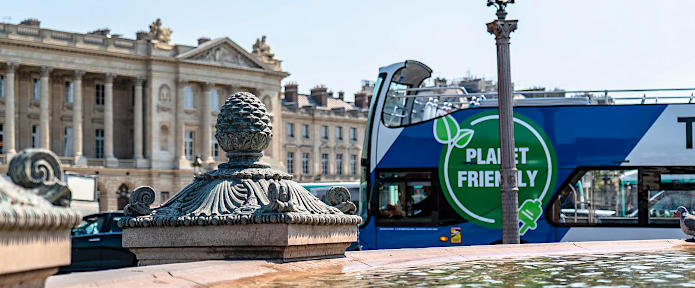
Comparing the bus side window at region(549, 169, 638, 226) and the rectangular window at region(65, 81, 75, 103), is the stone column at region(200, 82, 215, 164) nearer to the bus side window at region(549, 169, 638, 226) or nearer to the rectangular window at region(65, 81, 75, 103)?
the rectangular window at region(65, 81, 75, 103)

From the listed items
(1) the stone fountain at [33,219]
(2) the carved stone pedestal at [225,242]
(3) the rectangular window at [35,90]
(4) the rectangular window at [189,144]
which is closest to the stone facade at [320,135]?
(4) the rectangular window at [189,144]

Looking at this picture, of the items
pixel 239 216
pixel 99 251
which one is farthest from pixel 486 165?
pixel 239 216

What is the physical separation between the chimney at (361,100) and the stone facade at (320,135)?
15 centimetres

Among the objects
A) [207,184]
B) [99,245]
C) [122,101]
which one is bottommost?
[99,245]

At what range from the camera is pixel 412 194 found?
58.7 ft

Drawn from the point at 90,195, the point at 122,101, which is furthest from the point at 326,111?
the point at 90,195

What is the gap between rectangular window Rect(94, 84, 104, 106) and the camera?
77.6m

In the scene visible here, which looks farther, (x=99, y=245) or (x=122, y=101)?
(x=122, y=101)

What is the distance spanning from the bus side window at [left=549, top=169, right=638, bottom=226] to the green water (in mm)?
8695

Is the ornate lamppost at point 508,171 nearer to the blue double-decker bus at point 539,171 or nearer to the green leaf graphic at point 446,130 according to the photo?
the blue double-decker bus at point 539,171

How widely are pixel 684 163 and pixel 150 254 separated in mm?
11427

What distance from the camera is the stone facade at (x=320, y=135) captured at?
92875 mm

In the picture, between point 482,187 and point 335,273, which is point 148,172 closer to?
point 482,187

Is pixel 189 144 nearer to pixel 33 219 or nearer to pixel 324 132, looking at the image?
pixel 324 132
